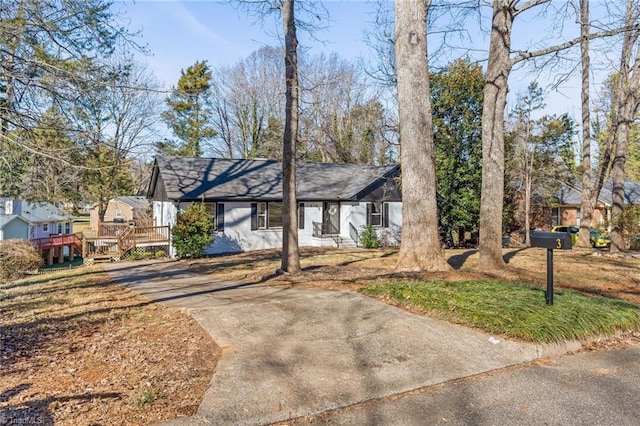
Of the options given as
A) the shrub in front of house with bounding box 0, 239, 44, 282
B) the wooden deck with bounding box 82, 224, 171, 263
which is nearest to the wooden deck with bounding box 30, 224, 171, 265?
the wooden deck with bounding box 82, 224, 171, 263

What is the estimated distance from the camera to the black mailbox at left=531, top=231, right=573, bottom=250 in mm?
5172

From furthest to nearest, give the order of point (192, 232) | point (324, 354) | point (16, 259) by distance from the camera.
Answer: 1. point (192, 232)
2. point (16, 259)
3. point (324, 354)

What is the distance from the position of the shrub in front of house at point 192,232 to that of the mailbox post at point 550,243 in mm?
14230

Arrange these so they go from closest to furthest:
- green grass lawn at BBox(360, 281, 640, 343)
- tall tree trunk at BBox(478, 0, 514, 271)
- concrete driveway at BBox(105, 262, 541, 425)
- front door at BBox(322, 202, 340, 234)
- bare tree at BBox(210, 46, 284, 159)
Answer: concrete driveway at BBox(105, 262, 541, 425), green grass lawn at BBox(360, 281, 640, 343), tall tree trunk at BBox(478, 0, 514, 271), front door at BBox(322, 202, 340, 234), bare tree at BBox(210, 46, 284, 159)

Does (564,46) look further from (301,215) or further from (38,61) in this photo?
(301,215)

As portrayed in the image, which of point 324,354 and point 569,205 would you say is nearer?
point 324,354

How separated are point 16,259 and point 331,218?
1454cm

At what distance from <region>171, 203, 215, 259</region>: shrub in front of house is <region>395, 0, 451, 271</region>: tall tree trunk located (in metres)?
11.1

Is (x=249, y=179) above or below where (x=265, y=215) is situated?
above

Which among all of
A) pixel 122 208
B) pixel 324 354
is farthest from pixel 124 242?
pixel 122 208

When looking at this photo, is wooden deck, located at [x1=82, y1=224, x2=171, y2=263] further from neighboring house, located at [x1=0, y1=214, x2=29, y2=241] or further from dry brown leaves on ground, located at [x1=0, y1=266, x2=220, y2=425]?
neighboring house, located at [x1=0, y1=214, x2=29, y2=241]

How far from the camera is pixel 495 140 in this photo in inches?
371

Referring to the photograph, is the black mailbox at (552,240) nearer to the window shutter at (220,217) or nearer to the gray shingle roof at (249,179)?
the gray shingle roof at (249,179)

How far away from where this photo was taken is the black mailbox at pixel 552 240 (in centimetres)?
517
